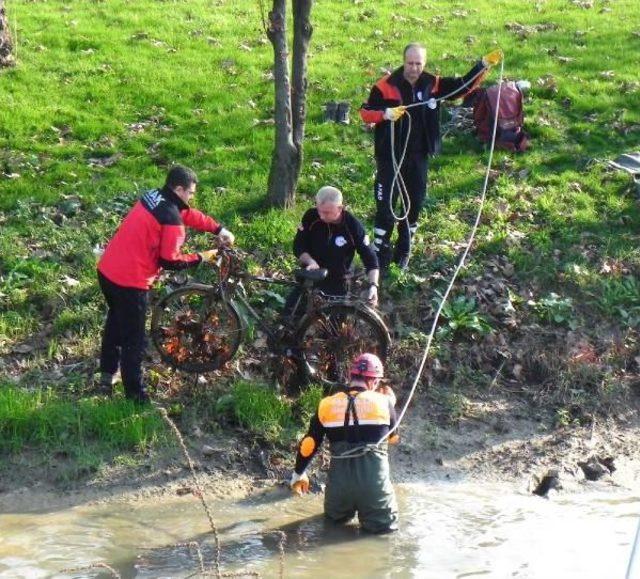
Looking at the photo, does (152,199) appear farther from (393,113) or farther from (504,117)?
(504,117)

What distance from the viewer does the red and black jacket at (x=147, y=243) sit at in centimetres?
821

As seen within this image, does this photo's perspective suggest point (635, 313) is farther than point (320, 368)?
Yes

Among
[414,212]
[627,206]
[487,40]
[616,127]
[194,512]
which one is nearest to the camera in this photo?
[194,512]

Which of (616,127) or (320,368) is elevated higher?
(616,127)

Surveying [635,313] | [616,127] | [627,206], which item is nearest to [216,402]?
[635,313]

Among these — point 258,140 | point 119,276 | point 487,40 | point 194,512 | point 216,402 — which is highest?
point 487,40

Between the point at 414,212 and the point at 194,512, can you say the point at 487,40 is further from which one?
the point at 194,512

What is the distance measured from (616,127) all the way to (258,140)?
4644 mm

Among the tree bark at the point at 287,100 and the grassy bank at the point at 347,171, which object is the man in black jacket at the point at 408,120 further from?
the tree bark at the point at 287,100

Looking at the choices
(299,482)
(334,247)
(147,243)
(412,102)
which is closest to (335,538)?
(299,482)

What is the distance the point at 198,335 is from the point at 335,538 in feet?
7.41

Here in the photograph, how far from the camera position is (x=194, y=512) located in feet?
26.3

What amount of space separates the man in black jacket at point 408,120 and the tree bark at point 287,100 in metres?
1.28

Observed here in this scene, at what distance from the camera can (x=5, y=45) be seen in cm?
1430
